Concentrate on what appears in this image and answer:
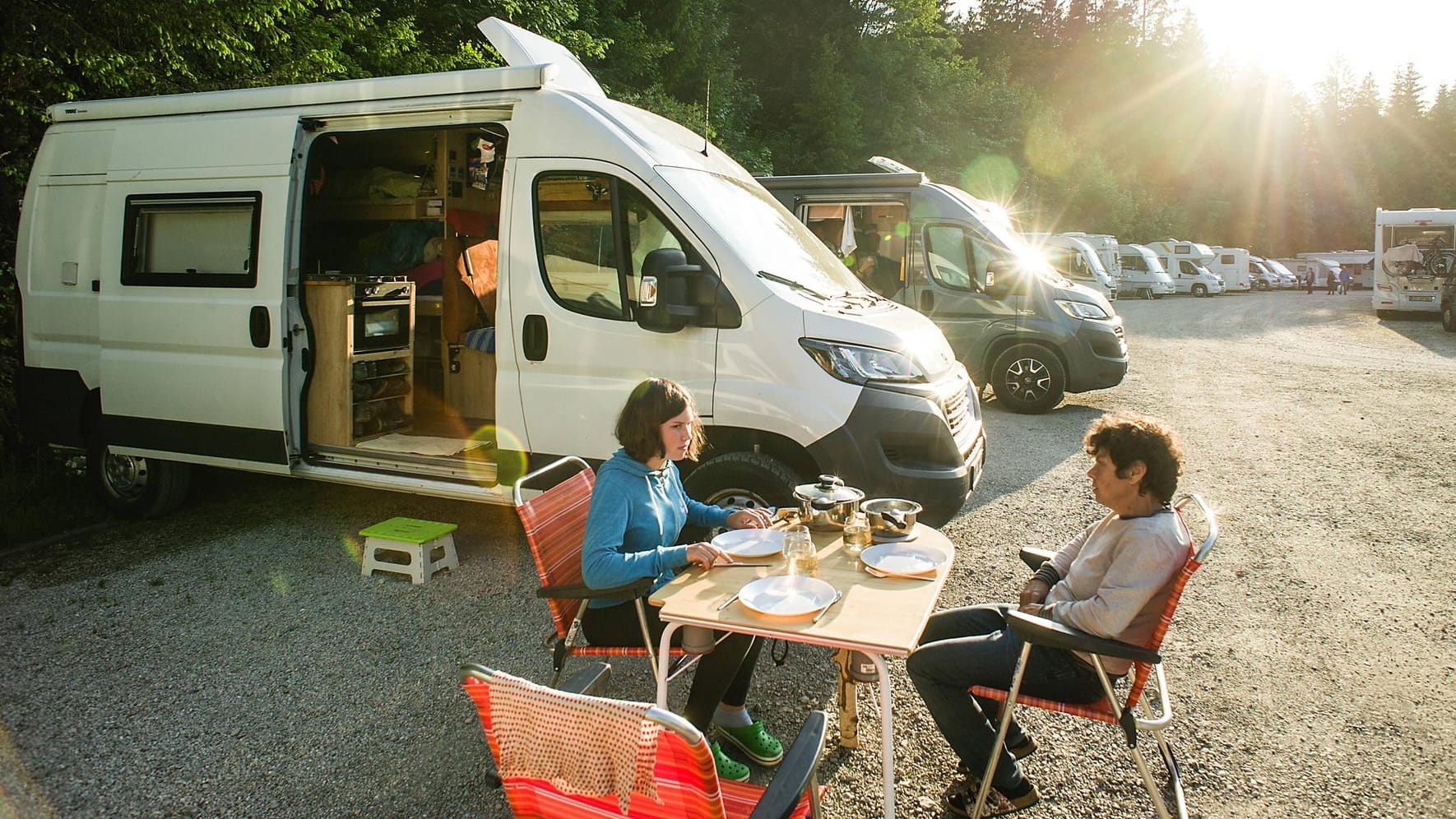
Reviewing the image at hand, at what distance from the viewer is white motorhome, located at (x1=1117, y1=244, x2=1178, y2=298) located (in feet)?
114

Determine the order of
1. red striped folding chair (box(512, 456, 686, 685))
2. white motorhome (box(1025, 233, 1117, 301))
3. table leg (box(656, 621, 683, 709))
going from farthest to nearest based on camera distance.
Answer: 1. white motorhome (box(1025, 233, 1117, 301))
2. red striped folding chair (box(512, 456, 686, 685))
3. table leg (box(656, 621, 683, 709))

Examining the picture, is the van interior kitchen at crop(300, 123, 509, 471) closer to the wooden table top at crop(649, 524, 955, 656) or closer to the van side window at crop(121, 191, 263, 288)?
the van side window at crop(121, 191, 263, 288)

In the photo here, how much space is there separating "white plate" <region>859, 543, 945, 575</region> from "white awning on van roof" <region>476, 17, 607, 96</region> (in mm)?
3297

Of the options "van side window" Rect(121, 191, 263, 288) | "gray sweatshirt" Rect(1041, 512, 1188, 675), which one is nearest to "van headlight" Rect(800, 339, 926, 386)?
"gray sweatshirt" Rect(1041, 512, 1188, 675)

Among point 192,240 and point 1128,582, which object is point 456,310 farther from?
point 1128,582

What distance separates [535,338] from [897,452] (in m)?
1.96

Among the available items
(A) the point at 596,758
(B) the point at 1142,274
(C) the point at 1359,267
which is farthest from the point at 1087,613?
(C) the point at 1359,267

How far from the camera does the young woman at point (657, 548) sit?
9.88 ft

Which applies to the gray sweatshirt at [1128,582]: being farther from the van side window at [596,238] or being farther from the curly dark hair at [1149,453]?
the van side window at [596,238]

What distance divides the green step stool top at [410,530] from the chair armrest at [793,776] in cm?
353

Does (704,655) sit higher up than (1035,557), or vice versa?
(1035,557)

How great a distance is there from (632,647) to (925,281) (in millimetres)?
7731

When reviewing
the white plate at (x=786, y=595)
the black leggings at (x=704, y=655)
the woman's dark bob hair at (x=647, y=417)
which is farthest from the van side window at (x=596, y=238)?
the white plate at (x=786, y=595)

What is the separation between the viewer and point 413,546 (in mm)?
5082
